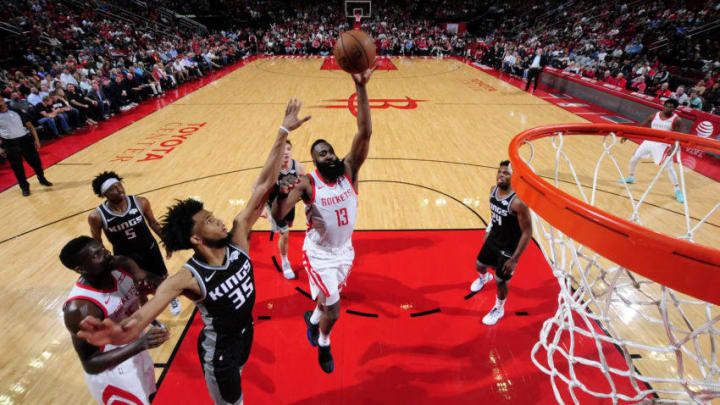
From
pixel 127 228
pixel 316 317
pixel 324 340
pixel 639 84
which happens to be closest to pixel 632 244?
pixel 324 340

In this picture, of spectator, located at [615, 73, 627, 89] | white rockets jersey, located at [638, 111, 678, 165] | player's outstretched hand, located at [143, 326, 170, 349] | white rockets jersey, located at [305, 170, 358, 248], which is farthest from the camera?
spectator, located at [615, 73, 627, 89]

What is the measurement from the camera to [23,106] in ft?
22.1

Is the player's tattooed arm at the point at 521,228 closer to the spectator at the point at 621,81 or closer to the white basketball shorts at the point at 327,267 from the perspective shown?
the white basketball shorts at the point at 327,267

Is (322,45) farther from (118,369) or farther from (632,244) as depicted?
(632,244)

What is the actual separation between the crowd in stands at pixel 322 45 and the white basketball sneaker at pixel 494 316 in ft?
27.2

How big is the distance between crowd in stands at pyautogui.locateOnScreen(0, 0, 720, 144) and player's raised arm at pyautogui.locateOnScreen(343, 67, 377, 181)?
6882mm

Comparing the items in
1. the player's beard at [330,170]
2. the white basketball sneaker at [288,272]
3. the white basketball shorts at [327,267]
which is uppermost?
the player's beard at [330,170]

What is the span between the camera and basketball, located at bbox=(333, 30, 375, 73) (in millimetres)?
2891

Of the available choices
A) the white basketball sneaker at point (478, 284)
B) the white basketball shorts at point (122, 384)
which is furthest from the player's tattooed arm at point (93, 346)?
the white basketball sneaker at point (478, 284)

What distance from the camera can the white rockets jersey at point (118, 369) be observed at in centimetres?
213

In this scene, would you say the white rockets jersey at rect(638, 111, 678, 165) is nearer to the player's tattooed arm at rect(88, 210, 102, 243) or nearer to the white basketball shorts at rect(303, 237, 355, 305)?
the white basketball shorts at rect(303, 237, 355, 305)

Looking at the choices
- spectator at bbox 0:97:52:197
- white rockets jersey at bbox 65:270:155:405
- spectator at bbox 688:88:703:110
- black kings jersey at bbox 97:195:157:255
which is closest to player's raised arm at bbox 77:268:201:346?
white rockets jersey at bbox 65:270:155:405

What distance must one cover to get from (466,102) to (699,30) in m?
11.1

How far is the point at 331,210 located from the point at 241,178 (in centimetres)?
436
